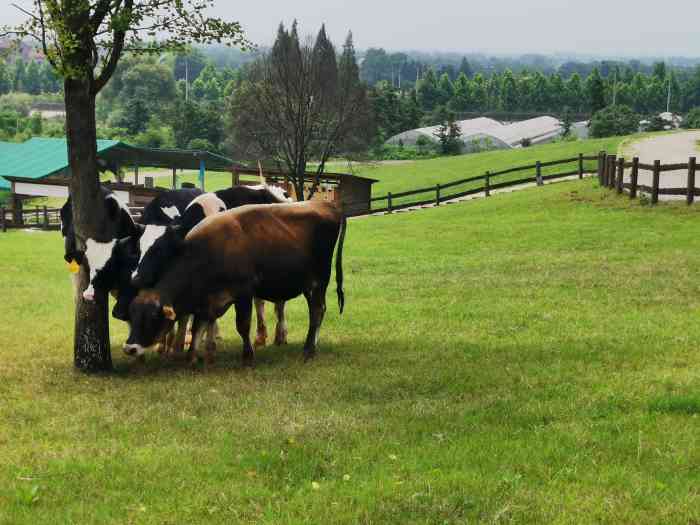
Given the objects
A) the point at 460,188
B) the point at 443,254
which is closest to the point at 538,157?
the point at 460,188

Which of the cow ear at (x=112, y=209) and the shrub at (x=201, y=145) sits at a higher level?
the cow ear at (x=112, y=209)

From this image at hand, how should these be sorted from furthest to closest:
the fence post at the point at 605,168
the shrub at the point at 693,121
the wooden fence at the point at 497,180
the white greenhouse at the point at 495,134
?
the white greenhouse at the point at 495,134, the shrub at the point at 693,121, the wooden fence at the point at 497,180, the fence post at the point at 605,168

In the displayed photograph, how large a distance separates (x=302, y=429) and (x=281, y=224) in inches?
155

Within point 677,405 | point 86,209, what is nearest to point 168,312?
point 86,209

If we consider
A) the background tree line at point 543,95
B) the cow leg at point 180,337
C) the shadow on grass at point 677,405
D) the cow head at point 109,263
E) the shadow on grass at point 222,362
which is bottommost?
the shadow on grass at point 222,362

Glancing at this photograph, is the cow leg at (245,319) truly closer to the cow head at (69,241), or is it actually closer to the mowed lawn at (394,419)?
the mowed lawn at (394,419)

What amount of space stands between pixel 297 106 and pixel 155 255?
43843 millimetres

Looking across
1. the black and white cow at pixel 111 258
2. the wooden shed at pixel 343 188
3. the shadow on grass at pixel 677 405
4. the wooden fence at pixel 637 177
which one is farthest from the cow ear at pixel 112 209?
the wooden shed at pixel 343 188

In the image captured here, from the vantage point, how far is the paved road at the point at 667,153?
3331cm

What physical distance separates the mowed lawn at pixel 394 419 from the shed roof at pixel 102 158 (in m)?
37.5

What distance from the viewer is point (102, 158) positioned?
A: 2092 inches

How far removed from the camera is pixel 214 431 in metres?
7.38

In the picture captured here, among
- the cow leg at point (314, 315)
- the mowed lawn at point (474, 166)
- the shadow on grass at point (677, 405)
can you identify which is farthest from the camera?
the mowed lawn at point (474, 166)

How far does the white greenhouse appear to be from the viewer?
108 metres
